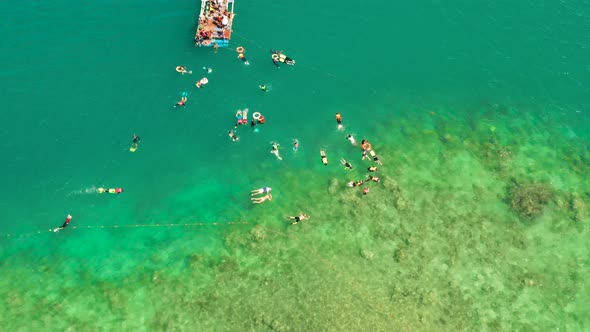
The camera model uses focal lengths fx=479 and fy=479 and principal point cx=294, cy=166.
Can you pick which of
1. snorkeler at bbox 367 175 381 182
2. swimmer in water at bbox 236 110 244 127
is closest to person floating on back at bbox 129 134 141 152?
swimmer in water at bbox 236 110 244 127

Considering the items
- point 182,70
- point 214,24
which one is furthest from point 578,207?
point 182,70

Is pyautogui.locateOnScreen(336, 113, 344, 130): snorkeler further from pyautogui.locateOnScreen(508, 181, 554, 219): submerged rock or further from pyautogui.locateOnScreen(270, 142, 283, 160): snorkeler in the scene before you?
pyautogui.locateOnScreen(508, 181, 554, 219): submerged rock

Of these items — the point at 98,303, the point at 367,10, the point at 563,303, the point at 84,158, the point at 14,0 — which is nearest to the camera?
the point at 98,303

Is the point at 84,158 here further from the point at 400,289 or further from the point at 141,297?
the point at 400,289

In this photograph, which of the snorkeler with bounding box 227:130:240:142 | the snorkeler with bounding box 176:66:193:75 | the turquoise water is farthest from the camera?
the snorkeler with bounding box 176:66:193:75

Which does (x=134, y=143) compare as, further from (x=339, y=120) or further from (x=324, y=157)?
(x=339, y=120)

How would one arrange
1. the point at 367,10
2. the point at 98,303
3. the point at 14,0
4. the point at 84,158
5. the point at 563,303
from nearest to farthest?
the point at 98,303 < the point at 563,303 < the point at 84,158 < the point at 14,0 < the point at 367,10

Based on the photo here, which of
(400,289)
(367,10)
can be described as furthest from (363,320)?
(367,10)

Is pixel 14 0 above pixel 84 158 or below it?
above
